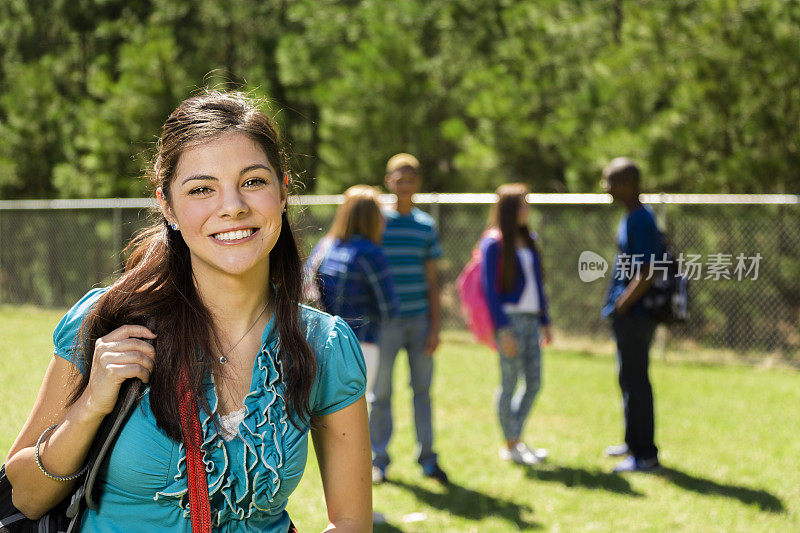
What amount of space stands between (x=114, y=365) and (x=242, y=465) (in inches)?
12.6

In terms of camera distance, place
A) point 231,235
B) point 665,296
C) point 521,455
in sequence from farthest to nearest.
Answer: point 521,455, point 665,296, point 231,235

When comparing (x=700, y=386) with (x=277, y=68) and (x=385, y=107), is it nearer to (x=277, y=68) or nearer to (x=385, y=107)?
(x=385, y=107)

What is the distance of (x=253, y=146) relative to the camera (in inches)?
71.7

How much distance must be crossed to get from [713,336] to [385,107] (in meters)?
5.96

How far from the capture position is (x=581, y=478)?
5.57 meters

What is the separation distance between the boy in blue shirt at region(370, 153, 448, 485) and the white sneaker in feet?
2.35

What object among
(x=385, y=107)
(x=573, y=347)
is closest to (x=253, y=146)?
(x=573, y=347)

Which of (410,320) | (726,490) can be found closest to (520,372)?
(410,320)

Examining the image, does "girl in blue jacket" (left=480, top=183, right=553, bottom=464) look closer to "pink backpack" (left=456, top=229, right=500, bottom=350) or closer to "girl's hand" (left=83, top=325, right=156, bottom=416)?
"pink backpack" (left=456, top=229, right=500, bottom=350)

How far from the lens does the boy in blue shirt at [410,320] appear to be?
539 centimetres

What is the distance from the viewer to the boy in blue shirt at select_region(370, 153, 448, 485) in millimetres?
5395

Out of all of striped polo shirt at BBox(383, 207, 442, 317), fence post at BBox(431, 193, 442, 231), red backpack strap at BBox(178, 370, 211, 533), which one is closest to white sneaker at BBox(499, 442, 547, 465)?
striped polo shirt at BBox(383, 207, 442, 317)

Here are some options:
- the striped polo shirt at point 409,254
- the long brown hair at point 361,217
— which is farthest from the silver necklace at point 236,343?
the striped polo shirt at point 409,254

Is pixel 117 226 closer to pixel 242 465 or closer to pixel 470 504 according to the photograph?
pixel 470 504
